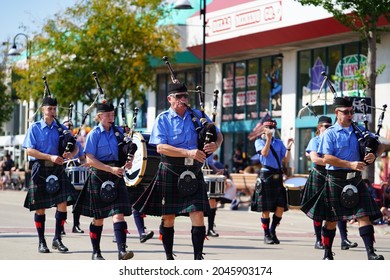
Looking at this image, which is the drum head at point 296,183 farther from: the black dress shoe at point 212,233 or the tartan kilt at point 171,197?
the tartan kilt at point 171,197

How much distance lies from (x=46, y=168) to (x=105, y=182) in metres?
1.56

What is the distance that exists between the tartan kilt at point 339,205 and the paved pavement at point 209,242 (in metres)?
0.97

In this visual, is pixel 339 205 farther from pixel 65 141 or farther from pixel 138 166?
pixel 138 166

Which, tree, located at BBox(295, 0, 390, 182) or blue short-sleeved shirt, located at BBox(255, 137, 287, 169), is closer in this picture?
blue short-sleeved shirt, located at BBox(255, 137, 287, 169)

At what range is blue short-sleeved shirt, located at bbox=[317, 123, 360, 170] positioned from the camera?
11086mm

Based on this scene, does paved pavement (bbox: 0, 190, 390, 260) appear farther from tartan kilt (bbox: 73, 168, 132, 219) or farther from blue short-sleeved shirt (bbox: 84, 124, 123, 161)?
blue short-sleeved shirt (bbox: 84, 124, 123, 161)

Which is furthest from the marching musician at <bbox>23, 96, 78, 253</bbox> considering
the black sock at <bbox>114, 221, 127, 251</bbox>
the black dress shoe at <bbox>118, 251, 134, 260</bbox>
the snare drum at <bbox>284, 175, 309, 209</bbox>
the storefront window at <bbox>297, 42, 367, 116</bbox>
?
the storefront window at <bbox>297, 42, 367, 116</bbox>

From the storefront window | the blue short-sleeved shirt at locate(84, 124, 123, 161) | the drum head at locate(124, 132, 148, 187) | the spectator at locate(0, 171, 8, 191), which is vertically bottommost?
the spectator at locate(0, 171, 8, 191)

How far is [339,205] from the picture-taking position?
37.0 ft

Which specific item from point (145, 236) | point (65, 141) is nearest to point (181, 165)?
point (65, 141)

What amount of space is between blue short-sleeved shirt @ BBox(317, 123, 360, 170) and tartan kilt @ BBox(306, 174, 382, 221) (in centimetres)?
28

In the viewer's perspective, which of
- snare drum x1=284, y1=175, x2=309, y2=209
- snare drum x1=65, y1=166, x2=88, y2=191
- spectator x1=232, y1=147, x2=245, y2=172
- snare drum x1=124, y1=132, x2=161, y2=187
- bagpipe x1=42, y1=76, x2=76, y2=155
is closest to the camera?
bagpipe x1=42, y1=76, x2=76, y2=155

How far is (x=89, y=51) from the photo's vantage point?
106 feet

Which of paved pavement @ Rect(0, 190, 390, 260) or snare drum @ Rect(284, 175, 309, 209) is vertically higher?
snare drum @ Rect(284, 175, 309, 209)
